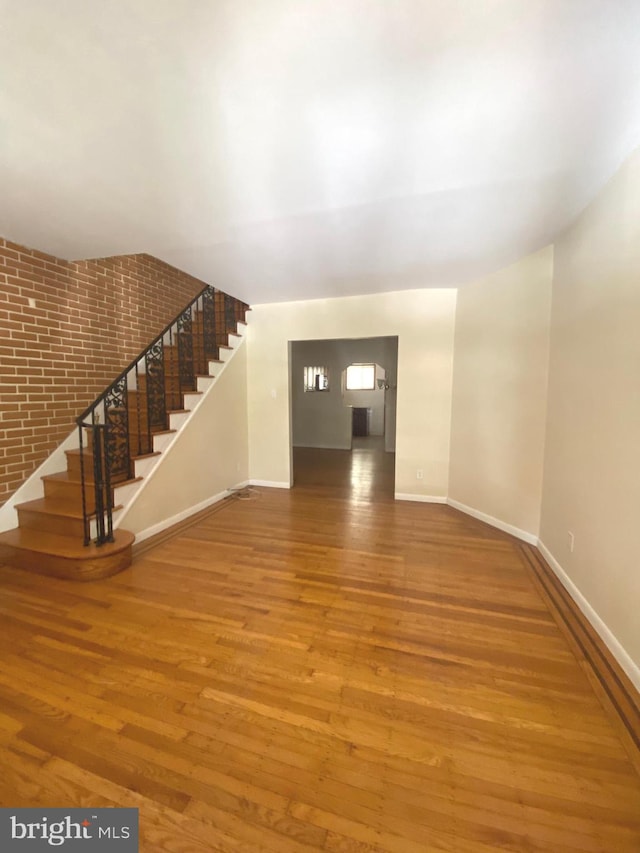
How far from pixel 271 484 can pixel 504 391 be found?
324 cm

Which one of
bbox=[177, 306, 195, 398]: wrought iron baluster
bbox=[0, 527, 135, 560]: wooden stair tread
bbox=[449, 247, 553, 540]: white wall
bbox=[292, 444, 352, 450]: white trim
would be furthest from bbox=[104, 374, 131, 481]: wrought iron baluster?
bbox=[292, 444, 352, 450]: white trim

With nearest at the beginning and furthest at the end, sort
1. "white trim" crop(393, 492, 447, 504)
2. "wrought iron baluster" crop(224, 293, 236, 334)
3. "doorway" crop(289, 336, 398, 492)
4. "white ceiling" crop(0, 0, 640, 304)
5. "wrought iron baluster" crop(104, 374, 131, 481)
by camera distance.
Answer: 1. "white ceiling" crop(0, 0, 640, 304)
2. "wrought iron baluster" crop(104, 374, 131, 481)
3. "white trim" crop(393, 492, 447, 504)
4. "wrought iron baluster" crop(224, 293, 236, 334)
5. "doorway" crop(289, 336, 398, 492)

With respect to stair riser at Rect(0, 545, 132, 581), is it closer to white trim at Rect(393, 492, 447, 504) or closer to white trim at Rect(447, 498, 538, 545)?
white trim at Rect(393, 492, 447, 504)

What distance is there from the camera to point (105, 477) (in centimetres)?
270

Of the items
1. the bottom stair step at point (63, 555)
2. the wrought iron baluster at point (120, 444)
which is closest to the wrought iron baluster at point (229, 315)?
the wrought iron baluster at point (120, 444)

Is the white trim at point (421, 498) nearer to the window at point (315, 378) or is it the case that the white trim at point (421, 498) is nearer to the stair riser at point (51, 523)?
the stair riser at point (51, 523)

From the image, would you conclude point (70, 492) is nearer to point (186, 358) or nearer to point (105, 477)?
point (105, 477)

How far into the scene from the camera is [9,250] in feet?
8.41

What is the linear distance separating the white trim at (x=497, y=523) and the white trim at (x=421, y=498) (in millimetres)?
96

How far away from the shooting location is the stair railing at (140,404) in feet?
8.45

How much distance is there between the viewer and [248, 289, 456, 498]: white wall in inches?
154

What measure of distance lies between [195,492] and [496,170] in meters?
3.78

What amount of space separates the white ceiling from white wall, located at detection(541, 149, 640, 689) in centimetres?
29

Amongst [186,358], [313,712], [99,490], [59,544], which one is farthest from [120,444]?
[313,712]
